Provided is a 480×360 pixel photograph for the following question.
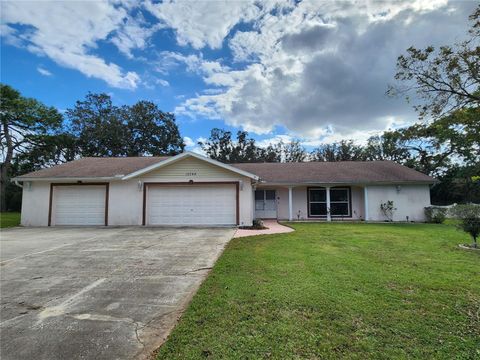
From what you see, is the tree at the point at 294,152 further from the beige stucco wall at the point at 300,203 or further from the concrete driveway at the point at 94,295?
the concrete driveway at the point at 94,295

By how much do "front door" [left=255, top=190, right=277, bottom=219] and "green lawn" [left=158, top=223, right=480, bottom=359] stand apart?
445 inches

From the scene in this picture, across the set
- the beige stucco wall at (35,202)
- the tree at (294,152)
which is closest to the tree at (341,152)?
the tree at (294,152)

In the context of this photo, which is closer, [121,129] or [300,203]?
[300,203]

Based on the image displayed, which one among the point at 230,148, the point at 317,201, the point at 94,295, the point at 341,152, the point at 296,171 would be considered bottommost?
A: the point at 94,295

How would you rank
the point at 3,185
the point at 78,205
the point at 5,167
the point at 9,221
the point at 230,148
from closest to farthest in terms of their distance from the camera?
the point at 78,205
the point at 9,221
the point at 3,185
the point at 5,167
the point at 230,148

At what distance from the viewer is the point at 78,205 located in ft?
A: 48.7

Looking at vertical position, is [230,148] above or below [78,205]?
above

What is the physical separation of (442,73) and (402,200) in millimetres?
7811

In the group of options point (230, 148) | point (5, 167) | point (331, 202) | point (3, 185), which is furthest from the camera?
point (230, 148)

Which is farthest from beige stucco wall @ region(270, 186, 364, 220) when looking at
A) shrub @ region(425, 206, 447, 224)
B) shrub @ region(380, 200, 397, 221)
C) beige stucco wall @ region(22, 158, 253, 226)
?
beige stucco wall @ region(22, 158, 253, 226)

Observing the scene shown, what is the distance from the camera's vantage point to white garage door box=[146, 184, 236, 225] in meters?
14.1

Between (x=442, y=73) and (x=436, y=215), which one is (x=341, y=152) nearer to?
(x=436, y=215)

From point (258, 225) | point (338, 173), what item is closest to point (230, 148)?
point (338, 173)

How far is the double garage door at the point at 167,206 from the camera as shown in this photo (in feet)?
46.3
